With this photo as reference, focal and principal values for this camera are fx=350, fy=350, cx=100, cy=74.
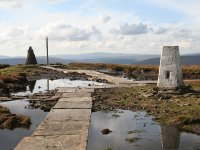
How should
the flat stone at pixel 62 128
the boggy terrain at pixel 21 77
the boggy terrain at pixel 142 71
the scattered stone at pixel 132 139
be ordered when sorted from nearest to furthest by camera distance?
the flat stone at pixel 62 128, the scattered stone at pixel 132 139, the boggy terrain at pixel 21 77, the boggy terrain at pixel 142 71

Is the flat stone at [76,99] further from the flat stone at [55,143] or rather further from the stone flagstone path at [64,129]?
the flat stone at [55,143]

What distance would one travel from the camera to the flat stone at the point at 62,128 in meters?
18.9

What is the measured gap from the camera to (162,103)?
28.4 meters

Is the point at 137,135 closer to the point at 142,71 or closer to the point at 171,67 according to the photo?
the point at 171,67

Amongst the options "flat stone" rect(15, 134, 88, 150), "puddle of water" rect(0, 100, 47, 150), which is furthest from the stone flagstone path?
"puddle of water" rect(0, 100, 47, 150)

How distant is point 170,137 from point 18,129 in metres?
9.27

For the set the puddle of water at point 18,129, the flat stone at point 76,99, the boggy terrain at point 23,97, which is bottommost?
the puddle of water at point 18,129

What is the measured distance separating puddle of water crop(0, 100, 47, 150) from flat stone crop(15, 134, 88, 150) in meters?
1.64

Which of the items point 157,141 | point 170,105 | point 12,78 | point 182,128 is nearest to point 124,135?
point 157,141

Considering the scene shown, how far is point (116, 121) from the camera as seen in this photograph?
78.1 ft

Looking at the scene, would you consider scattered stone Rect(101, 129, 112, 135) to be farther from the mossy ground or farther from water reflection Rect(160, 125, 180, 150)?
the mossy ground

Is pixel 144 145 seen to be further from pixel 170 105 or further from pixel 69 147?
pixel 170 105

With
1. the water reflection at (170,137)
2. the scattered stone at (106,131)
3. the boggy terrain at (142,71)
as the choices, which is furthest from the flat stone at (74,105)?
the boggy terrain at (142,71)

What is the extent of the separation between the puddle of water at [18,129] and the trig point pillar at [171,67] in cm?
1191
